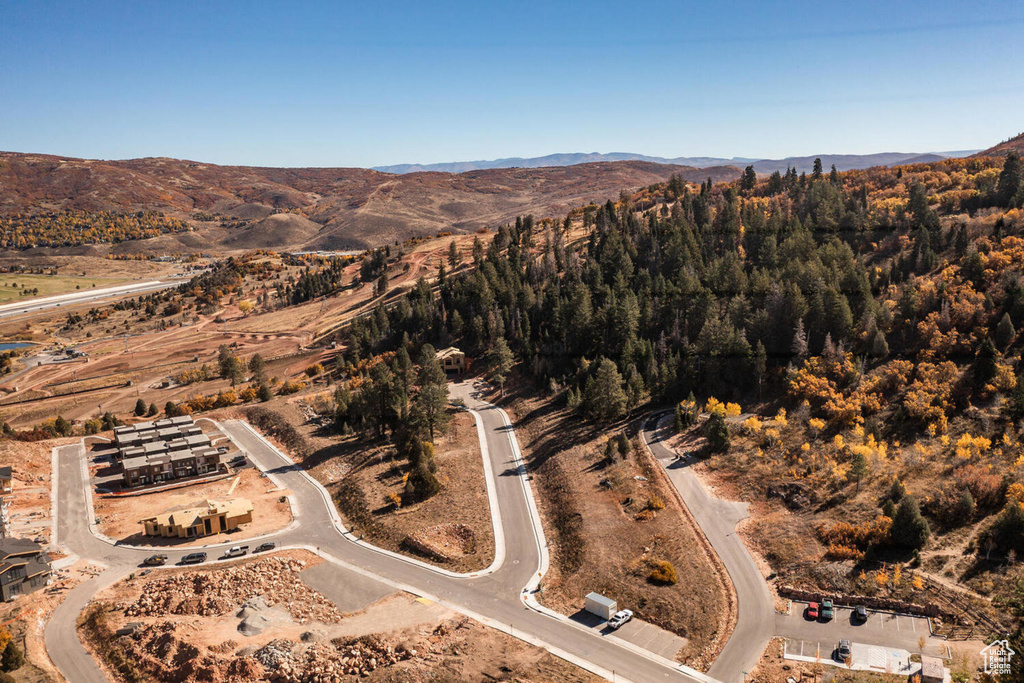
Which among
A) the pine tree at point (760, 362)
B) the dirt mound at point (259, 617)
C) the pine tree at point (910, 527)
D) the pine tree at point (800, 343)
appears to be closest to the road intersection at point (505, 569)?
the dirt mound at point (259, 617)

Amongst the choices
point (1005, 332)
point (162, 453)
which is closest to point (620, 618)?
point (1005, 332)

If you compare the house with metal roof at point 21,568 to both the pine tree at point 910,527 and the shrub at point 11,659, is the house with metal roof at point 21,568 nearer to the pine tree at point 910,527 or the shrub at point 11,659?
the shrub at point 11,659

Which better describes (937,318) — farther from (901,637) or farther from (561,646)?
(561,646)

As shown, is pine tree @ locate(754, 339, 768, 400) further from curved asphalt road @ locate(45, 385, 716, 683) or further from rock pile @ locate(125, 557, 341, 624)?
rock pile @ locate(125, 557, 341, 624)

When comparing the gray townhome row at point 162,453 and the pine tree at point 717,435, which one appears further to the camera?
the gray townhome row at point 162,453

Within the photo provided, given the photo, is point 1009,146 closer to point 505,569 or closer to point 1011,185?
point 1011,185

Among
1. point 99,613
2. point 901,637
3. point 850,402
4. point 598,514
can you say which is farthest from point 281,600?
point 850,402

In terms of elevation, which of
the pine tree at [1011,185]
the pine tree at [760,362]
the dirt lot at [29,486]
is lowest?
the dirt lot at [29,486]

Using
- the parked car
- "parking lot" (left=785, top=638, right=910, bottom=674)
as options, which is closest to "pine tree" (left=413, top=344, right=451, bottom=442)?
the parked car
